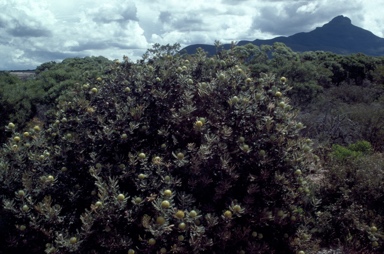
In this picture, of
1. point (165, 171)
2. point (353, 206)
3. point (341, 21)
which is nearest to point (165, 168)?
point (165, 171)

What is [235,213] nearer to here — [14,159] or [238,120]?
[238,120]

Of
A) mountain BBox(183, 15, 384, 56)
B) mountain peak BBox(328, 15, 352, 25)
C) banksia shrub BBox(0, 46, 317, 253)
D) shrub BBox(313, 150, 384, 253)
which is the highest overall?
mountain peak BBox(328, 15, 352, 25)

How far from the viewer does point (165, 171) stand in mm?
3732

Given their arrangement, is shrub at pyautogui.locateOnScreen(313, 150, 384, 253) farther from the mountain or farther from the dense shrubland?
the mountain

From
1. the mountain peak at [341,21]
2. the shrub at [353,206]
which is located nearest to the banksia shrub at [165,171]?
the shrub at [353,206]

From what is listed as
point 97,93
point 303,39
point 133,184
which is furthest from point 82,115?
point 303,39

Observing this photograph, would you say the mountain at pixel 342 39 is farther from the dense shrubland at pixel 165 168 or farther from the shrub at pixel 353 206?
the dense shrubland at pixel 165 168

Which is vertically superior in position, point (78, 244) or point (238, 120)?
point (238, 120)

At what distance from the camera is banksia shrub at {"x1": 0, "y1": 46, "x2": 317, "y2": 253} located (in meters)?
3.54

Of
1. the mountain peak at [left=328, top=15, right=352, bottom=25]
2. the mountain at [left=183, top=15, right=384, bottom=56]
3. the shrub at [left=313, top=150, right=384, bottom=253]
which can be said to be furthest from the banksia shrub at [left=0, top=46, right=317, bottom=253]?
the mountain peak at [left=328, top=15, right=352, bottom=25]

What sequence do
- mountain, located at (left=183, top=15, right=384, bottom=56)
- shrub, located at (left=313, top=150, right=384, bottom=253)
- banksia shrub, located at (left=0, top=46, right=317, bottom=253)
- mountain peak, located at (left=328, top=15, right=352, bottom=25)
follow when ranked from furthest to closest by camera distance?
1. mountain peak, located at (left=328, top=15, right=352, bottom=25)
2. mountain, located at (left=183, top=15, right=384, bottom=56)
3. shrub, located at (left=313, top=150, right=384, bottom=253)
4. banksia shrub, located at (left=0, top=46, right=317, bottom=253)

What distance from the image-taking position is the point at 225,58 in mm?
5023

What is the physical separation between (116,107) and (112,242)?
1.35 m

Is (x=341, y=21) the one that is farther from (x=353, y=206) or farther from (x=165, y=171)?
(x=165, y=171)
